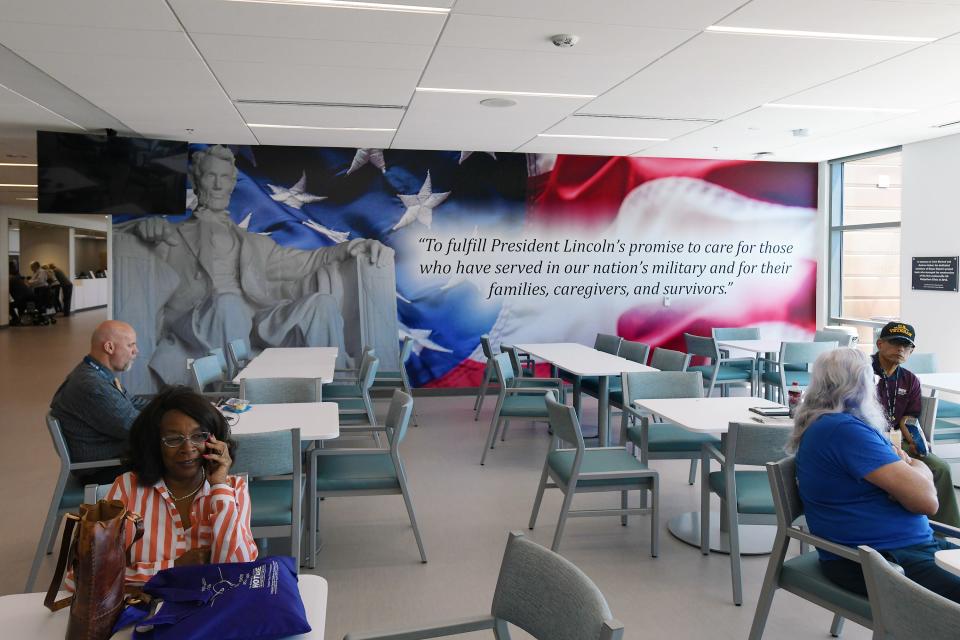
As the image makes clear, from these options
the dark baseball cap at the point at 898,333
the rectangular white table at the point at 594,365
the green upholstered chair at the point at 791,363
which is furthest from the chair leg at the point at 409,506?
the green upholstered chair at the point at 791,363

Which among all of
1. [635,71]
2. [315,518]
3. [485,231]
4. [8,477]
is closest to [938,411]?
[635,71]

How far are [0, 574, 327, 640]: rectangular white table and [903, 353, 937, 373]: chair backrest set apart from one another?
5.35 metres

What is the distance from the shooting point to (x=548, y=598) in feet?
6.12

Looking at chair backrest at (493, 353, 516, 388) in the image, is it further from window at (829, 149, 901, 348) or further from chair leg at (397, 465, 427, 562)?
window at (829, 149, 901, 348)

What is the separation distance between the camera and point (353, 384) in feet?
22.3

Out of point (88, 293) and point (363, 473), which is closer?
point (363, 473)

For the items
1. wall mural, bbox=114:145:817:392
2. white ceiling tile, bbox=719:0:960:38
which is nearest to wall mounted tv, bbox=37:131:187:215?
wall mural, bbox=114:145:817:392

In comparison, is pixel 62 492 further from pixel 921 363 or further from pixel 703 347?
pixel 703 347

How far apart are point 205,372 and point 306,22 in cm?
270

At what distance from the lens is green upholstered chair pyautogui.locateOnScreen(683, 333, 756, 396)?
24.1ft

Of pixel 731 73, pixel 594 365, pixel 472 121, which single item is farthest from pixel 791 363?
pixel 472 121

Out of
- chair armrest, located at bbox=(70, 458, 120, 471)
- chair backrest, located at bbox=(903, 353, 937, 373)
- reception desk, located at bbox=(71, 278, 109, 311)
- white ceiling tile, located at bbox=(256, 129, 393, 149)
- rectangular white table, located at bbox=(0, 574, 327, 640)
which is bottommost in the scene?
chair armrest, located at bbox=(70, 458, 120, 471)

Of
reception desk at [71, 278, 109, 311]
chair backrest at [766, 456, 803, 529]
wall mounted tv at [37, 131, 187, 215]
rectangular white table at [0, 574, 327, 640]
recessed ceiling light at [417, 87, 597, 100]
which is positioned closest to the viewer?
rectangular white table at [0, 574, 327, 640]

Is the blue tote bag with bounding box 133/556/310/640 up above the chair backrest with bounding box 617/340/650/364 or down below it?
below
